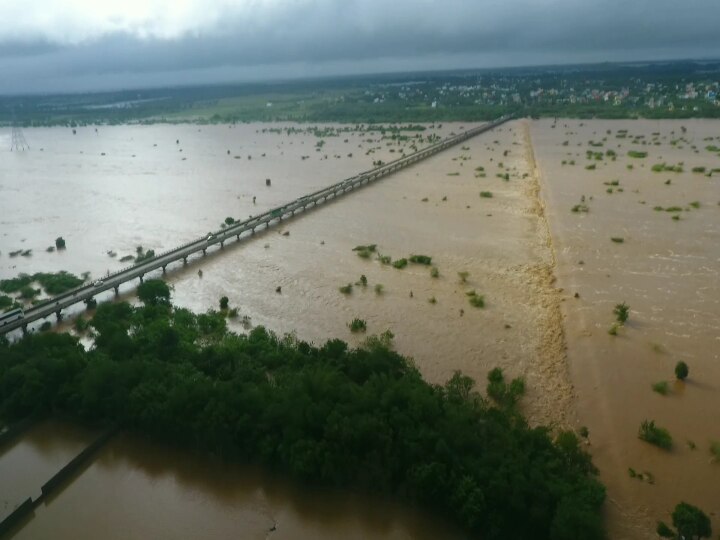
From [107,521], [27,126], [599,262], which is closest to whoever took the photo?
[107,521]

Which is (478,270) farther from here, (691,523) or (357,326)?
(691,523)

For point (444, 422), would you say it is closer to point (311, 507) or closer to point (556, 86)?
point (311, 507)

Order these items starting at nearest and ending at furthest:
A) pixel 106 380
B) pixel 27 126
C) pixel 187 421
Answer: pixel 187 421 < pixel 106 380 < pixel 27 126

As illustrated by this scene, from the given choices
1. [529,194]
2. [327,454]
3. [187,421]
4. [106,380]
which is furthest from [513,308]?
[529,194]

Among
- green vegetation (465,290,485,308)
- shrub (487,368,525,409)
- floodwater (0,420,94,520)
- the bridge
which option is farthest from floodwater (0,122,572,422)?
floodwater (0,420,94,520)

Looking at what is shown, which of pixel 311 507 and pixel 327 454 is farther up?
pixel 327 454

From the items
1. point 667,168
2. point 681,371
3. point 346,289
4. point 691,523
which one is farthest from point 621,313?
point 667,168

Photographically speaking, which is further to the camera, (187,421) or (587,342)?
(587,342)
